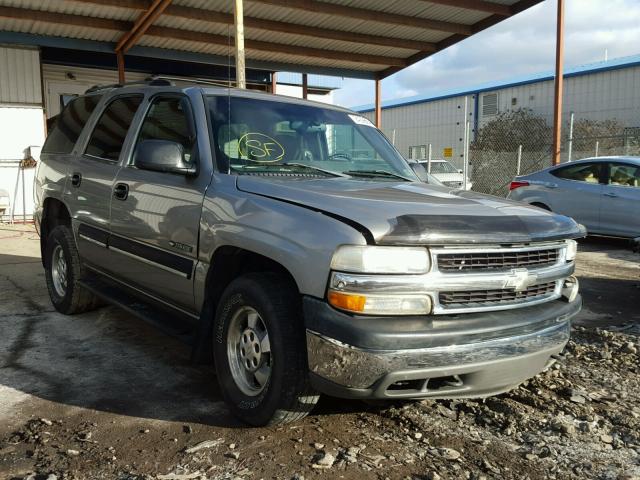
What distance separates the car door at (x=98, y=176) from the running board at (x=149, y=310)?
17cm

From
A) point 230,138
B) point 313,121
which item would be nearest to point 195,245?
point 230,138

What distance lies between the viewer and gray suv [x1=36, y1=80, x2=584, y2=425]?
2609mm

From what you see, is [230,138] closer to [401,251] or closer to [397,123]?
[401,251]

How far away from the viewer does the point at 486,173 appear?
59.0 ft

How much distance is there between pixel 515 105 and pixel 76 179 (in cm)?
2526

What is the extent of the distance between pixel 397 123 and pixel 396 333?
32884 mm

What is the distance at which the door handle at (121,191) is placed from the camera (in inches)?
164

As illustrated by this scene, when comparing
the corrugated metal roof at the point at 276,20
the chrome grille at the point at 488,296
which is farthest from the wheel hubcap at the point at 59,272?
the corrugated metal roof at the point at 276,20

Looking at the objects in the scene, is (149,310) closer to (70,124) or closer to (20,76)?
(70,124)

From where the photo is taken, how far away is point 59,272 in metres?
5.52

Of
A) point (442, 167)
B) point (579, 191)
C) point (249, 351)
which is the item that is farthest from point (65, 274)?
point (442, 167)

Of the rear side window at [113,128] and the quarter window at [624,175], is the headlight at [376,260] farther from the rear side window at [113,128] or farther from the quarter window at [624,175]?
the quarter window at [624,175]

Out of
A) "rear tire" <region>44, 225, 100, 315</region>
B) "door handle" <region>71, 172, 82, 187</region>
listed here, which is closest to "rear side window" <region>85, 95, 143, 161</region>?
"door handle" <region>71, 172, 82, 187</region>

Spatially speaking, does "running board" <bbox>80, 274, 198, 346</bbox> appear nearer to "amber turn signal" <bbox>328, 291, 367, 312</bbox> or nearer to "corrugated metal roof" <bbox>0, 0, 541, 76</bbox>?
"amber turn signal" <bbox>328, 291, 367, 312</bbox>
